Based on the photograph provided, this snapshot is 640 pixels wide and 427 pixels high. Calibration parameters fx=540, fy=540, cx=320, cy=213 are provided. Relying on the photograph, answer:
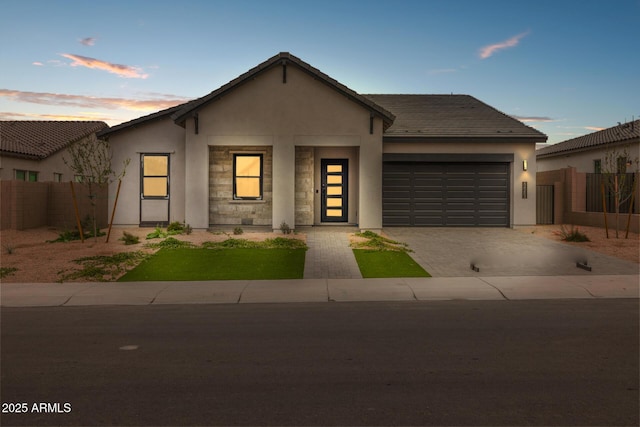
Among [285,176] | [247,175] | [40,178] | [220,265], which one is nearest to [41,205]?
[40,178]

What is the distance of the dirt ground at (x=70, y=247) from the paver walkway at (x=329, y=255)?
3.58 ft

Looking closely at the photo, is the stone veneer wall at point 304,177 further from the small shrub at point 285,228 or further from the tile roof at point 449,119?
the tile roof at point 449,119

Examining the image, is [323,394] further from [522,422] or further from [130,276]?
[130,276]

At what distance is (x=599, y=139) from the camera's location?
32.3 m

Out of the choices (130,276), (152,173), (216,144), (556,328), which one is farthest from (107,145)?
(556,328)

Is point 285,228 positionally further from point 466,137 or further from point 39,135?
point 39,135

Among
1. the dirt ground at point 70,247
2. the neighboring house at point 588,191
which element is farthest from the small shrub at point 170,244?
the neighboring house at point 588,191

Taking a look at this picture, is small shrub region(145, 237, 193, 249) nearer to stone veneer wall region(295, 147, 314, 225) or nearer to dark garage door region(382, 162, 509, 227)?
stone veneer wall region(295, 147, 314, 225)

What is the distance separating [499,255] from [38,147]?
2719 cm

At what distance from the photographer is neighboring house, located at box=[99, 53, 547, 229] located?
66.6 ft

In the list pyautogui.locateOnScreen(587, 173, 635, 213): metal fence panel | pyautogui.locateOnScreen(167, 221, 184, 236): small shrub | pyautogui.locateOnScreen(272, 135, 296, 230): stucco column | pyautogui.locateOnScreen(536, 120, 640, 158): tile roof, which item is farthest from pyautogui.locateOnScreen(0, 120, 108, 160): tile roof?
pyautogui.locateOnScreen(536, 120, 640, 158): tile roof

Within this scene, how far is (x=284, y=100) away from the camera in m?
20.3

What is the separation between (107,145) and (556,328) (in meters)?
19.5

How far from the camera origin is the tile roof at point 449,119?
74.4ft
